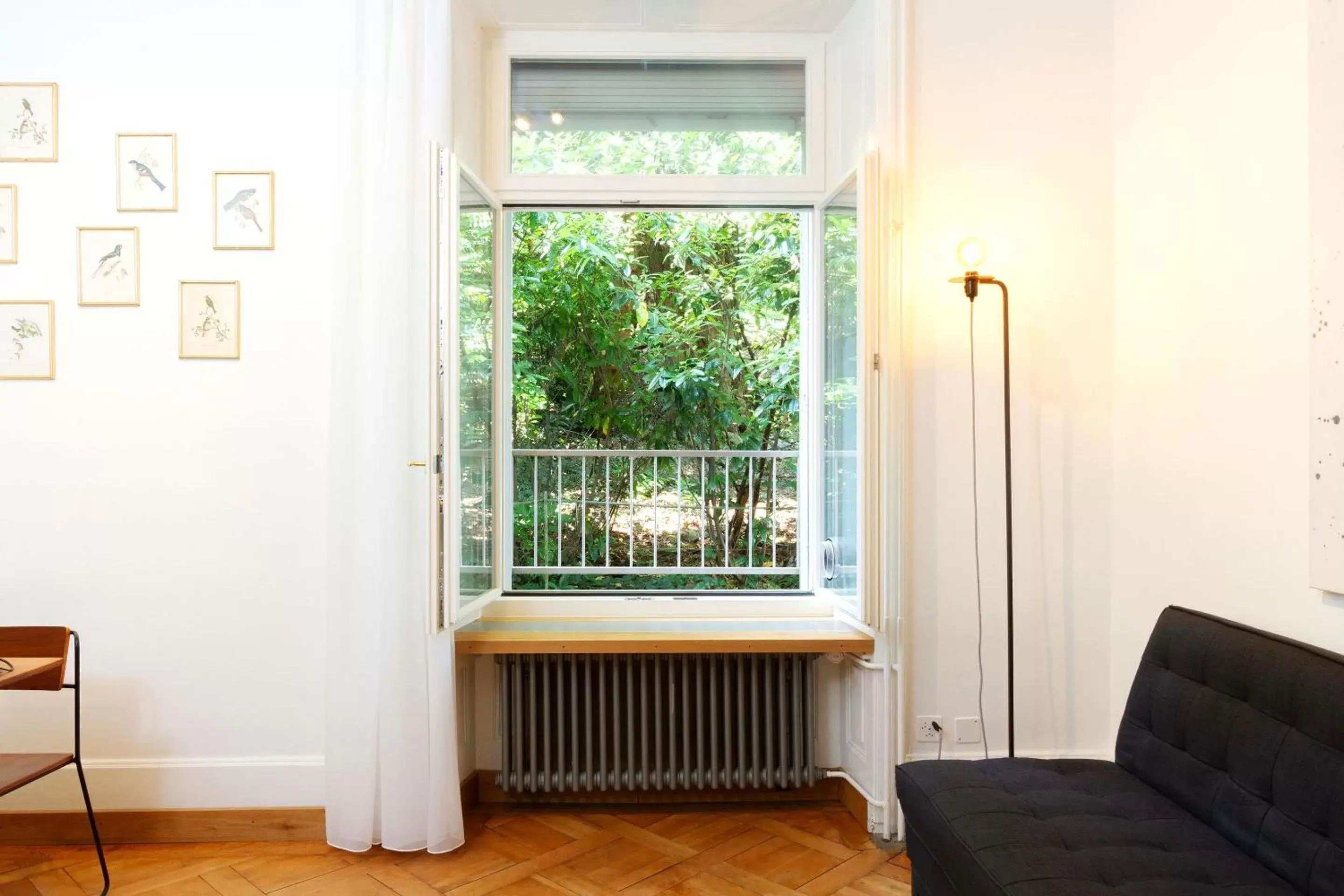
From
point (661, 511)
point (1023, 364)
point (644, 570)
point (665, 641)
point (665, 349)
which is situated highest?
point (665, 349)

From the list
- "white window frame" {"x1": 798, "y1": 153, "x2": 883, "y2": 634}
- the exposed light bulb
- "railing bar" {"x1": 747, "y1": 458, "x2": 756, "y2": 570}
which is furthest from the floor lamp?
"railing bar" {"x1": 747, "y1": 458, "x2": 756, "y2": 570}

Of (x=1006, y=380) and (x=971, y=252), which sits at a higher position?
(x=971, y=252)

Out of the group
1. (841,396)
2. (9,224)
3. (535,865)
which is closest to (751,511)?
(841,396)

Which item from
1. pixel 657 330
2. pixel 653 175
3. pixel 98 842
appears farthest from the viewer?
pixel 657 330

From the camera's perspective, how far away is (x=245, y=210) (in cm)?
256

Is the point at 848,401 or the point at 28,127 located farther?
the point at 848,401

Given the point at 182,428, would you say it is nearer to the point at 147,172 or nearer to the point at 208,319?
the point at 208,319

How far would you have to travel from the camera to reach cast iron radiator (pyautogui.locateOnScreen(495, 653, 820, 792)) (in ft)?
8.86

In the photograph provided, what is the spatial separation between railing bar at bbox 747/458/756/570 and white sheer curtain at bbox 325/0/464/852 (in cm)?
164

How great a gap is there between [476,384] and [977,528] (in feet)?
5.72

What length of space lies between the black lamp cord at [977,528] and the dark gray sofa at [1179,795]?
519 millimetres

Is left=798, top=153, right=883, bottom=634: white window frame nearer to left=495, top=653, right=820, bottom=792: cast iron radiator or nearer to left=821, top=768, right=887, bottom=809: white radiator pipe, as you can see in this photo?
left=821, top=768, right=887, bottom=809: white radiator pipe

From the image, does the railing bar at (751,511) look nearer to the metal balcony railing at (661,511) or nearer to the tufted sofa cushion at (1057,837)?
the metal balcony railing at (661,511)

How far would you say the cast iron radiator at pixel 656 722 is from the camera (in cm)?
270
